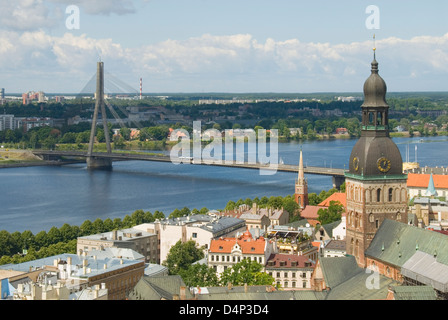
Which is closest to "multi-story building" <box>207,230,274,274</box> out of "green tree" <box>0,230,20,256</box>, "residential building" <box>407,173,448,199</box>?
"green tree" <box>0,230,20,256</box>

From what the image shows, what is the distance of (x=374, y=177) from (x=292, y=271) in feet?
19.4

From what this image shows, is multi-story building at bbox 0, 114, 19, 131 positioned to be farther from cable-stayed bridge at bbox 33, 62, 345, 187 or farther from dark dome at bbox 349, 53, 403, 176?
dark dome at bbox 349, 53, 403, 176

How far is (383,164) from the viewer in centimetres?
1762

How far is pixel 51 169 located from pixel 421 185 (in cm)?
3362

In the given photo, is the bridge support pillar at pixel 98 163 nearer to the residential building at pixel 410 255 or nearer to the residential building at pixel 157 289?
the residential building at pixel 157 289

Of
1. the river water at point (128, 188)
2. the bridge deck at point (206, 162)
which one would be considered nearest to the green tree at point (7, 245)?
the river water at point (128, 188)

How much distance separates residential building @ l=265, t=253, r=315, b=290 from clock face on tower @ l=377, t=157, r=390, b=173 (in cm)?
573

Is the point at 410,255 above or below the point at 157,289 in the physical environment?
above

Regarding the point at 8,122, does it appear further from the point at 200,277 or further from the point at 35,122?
the point at 200,277

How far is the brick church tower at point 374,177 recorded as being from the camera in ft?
57.8

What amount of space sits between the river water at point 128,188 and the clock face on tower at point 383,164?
59.4 ft

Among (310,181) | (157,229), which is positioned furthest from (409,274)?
(310,181)

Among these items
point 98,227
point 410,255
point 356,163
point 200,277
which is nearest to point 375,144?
point 356,163
